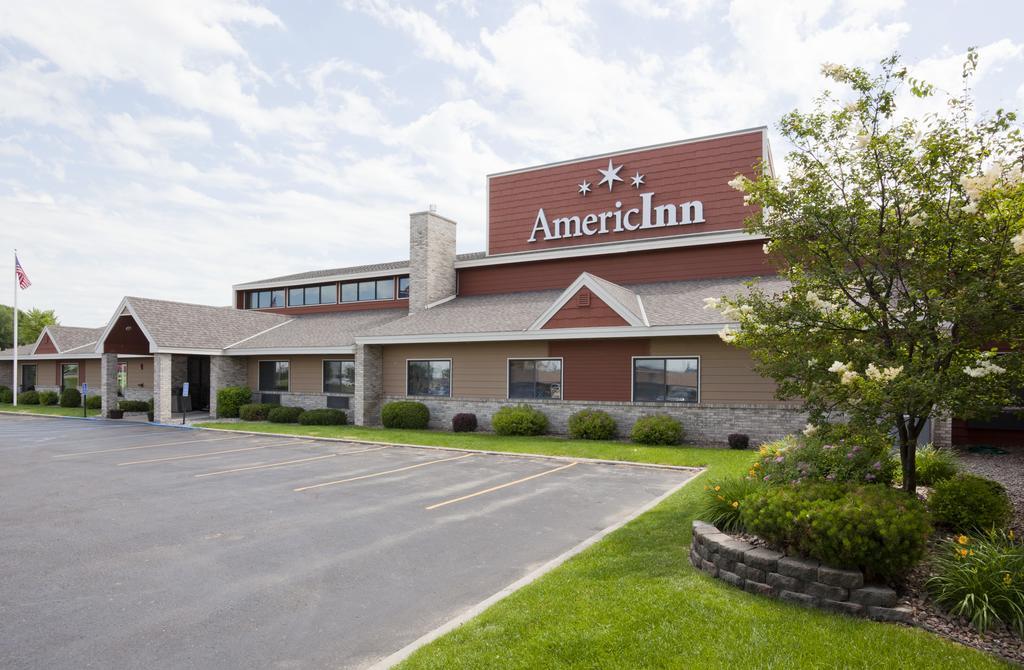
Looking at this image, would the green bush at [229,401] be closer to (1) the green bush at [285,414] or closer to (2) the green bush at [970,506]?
(1) the green bush at [285,414]

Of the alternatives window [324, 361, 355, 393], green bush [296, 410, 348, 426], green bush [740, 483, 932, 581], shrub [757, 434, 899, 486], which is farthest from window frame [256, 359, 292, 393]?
green bush [740, 483, 932, 581]

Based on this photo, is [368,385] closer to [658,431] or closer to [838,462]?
[658,431]

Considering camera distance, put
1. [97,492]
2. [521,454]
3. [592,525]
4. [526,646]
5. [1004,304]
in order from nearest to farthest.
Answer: [526,646] < [1004,304] < [592,525] < [97,492] < [521,454]

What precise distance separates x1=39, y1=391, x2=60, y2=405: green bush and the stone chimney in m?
27.7

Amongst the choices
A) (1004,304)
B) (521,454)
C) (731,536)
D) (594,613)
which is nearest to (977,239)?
(1004,304)

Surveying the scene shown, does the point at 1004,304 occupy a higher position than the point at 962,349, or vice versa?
the point at 1004,304

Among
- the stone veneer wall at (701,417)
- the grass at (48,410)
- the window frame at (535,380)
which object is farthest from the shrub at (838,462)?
the grass at (48,410)

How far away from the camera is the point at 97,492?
38.9ft

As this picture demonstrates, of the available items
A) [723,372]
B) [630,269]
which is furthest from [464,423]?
[723,372]

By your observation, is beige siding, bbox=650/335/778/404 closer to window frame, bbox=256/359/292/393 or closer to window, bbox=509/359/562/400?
window, bbox=509/359/562/400

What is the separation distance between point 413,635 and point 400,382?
19.1 m

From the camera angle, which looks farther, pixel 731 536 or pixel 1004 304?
pixel 731 536

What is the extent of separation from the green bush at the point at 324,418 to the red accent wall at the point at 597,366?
9.73 m

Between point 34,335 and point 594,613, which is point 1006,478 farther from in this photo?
point 34,335
